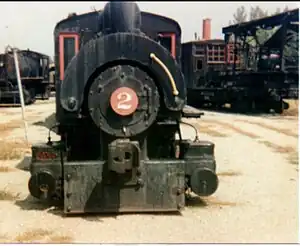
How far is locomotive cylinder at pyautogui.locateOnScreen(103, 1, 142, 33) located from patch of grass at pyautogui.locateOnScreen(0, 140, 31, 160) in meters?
4.22

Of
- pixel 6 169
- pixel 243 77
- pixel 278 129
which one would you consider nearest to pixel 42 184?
pixel 6 169

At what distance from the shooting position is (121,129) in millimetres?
5809

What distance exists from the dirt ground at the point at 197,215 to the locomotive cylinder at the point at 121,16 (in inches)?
89.8

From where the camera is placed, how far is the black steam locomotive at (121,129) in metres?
5.77

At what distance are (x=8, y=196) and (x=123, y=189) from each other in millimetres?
1837

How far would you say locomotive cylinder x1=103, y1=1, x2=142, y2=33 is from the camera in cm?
619

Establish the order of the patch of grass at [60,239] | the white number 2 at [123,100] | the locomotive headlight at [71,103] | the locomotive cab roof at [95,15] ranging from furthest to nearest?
1. the locomotive cab roof at [95,15]
2. the locomotive headlight at [71,103]
3. the white number 2 at [123,100]
4. the patch of grass at [60,239]

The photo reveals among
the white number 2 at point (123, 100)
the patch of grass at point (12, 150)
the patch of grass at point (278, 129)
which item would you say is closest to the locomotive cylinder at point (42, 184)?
the white number 2 at point (123, 100)

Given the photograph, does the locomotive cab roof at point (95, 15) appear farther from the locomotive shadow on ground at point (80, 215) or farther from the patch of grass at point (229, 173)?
the patch of grass at point (229, 173)

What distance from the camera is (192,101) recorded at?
27.1 metres

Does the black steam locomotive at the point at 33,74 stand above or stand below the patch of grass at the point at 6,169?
above

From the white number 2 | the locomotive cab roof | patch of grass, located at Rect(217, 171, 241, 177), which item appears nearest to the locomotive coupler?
the white number 2

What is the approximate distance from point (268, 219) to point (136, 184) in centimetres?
160

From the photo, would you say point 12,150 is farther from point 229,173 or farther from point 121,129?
point 121,129
